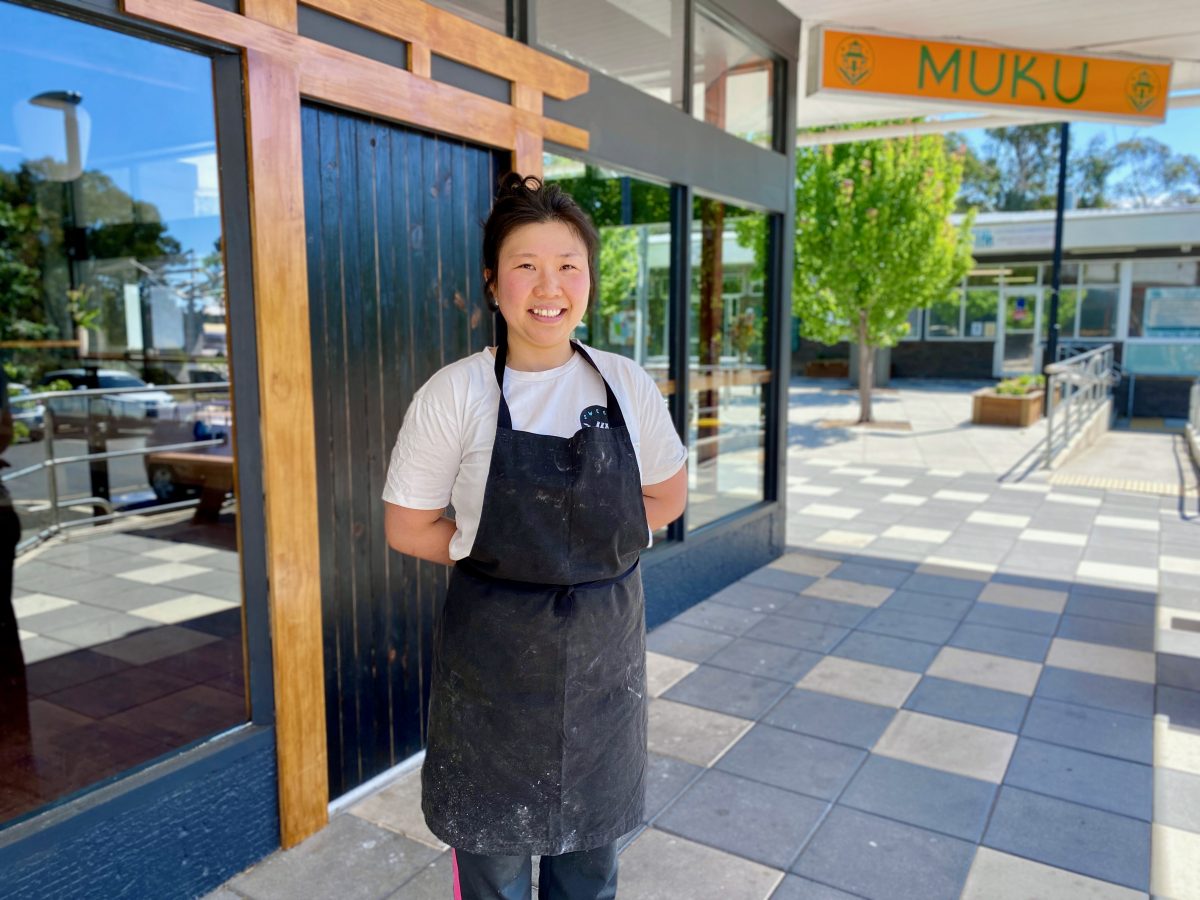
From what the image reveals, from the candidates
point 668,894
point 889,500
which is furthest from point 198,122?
point 889,500

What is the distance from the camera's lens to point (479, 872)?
5.85 ft

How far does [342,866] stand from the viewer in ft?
8.39

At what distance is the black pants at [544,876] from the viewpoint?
1785 millimetres

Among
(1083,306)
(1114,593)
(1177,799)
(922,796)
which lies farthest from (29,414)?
(1083,306)

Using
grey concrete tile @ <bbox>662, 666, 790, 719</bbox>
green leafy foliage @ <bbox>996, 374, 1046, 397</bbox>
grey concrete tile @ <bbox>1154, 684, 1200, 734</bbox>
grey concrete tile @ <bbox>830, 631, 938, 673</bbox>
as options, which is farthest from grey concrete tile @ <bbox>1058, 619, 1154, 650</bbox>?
green leafy foliage @ <bbox>996, 374, 1046, 397</bbox>

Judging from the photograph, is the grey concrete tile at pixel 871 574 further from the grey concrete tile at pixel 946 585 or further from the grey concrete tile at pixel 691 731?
the grey concrete tile at pixel 691 731

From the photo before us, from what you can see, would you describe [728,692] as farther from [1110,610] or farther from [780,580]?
[1110,610]

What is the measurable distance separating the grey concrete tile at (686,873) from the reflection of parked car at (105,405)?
210 inches

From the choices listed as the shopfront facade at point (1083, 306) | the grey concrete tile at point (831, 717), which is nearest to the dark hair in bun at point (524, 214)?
the grey concrete tile at point (831, 717)

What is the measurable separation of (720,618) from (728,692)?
3.32 ft

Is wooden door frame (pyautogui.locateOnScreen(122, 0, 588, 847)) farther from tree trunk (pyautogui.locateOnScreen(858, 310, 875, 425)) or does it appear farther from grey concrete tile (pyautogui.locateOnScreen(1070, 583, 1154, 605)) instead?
tree trunk (pyautogui.locateOnScreen(858, 310, 875, 425))

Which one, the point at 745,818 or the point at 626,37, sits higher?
the point at 626,37

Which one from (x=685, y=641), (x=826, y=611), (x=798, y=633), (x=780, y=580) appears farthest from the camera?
(x=780, y=580)

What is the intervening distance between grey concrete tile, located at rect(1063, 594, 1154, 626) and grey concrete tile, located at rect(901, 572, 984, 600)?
525mm
